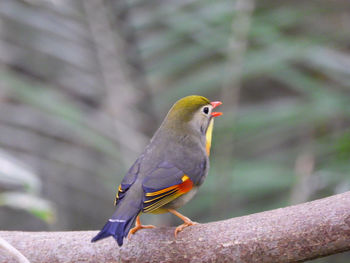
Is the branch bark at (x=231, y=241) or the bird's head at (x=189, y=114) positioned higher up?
the bird's head at (x=189, y=114)

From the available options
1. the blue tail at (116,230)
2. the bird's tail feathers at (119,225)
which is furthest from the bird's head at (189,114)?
the blue tail at (116,230)

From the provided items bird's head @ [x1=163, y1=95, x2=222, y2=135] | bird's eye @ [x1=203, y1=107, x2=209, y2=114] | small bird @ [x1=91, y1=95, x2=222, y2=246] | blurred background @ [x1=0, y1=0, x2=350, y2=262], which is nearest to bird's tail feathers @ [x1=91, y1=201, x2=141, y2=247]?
small bird @ [x1=91, y1=95, x2=222, y2=246]

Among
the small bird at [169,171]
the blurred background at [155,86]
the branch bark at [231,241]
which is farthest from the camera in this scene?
the blurred background at [155,86]

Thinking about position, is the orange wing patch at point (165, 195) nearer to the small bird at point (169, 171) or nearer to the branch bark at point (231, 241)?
the small bird at point (169, 171)

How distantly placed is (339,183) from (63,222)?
253cm

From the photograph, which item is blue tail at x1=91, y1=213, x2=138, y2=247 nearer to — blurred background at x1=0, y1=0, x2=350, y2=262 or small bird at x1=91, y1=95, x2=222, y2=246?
small bird at x1=91, y1=95, x2=222, y2=246

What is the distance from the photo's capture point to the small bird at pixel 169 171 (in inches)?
114

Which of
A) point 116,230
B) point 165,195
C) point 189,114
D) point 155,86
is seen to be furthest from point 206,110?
point 155,86

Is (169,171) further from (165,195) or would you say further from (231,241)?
(231,241)

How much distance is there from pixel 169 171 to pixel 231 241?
2.05 ft

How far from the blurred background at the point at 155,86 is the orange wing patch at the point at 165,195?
3.77ft

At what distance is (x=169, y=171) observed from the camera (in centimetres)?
317

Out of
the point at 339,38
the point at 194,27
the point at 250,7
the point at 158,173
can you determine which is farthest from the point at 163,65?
the point at 158,173

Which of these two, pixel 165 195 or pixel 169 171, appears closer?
pixel 165 195
